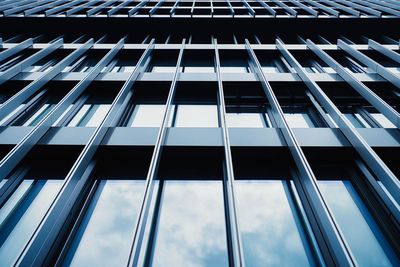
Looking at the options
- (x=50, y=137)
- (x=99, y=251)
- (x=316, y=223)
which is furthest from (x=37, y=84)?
(x=316, y=223)

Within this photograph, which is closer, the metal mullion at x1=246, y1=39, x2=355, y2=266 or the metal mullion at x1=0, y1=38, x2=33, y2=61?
the metal mullion at x1=246, y1=39, x2=355, y2=266

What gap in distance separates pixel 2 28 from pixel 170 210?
44.5ft

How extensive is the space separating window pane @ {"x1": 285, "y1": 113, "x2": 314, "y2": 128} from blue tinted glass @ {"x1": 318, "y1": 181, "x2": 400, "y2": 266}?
A: 1981mm

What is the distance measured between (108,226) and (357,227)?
14.9 ft

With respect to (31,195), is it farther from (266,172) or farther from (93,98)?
(266,172)

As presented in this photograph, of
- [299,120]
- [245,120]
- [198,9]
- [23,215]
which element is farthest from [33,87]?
[198,9]

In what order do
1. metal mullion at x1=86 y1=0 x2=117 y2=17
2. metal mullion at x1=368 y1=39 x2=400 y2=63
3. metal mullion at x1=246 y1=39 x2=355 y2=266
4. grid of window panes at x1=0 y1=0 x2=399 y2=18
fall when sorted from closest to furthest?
metal mullion at x1=246 y1=39 x2=355 y2=266
metal mullion at x1=368 y1=39 x2=400 y2=63
metal mullion at x1=86 y1=0 x2=117 y2=17
grid of window panes at x1=0 y1=0 x2=399 y2=18

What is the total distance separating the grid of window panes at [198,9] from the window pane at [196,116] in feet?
Result: 23.6

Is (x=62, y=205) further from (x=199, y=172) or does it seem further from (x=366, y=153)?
(x=366, y=153)

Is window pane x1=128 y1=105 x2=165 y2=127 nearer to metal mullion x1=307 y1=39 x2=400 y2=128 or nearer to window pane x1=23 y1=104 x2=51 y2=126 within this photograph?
window pane x1=23 y1=104 x2=51 y2=126

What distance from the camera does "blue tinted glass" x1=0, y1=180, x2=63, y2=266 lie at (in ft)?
12.9

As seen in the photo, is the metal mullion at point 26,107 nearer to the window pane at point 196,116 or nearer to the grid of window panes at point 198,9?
the window pane at point 196,116

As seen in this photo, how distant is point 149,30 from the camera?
39.8 ft

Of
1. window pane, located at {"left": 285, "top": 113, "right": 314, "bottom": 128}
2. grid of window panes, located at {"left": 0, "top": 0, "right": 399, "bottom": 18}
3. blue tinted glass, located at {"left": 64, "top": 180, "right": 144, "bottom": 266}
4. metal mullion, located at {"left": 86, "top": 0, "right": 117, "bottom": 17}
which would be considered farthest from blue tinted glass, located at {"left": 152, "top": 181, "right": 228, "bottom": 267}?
A: metal mullion, located at {"left": 86, "top": 0, "right": 117, "bottom": 17}
